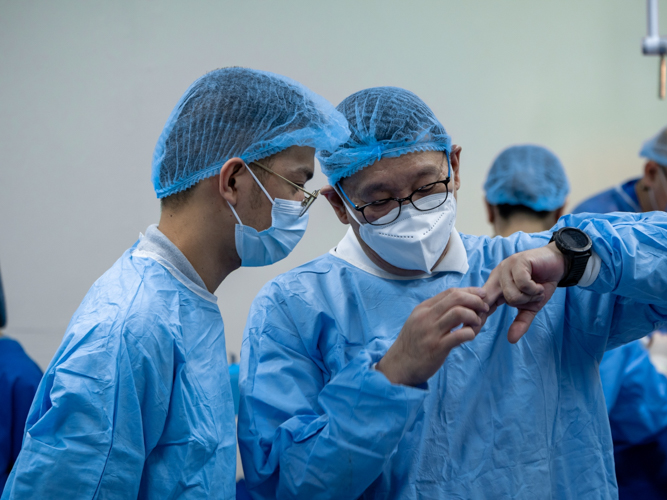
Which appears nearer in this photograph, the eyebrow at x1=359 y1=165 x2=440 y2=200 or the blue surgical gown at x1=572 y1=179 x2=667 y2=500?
the eyebrow at x1=359 y1=165 x2=440 y2=200

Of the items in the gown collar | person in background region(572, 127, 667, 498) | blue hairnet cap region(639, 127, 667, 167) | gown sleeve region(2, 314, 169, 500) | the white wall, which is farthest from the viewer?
blue hairnet cap region(639, 127, 667, 167)

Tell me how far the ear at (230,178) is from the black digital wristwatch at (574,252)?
595 millimetres

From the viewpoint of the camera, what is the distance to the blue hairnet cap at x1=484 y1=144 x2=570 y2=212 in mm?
2080

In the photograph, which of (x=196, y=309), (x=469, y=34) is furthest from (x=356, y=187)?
(x=469, y=34)

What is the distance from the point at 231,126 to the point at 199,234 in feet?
0.69

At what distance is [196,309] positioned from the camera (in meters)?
1.03

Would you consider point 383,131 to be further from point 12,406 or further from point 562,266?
point 12,406

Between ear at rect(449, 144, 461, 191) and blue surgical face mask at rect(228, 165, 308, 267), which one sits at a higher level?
ear at rect(449, 144, 461, 191)

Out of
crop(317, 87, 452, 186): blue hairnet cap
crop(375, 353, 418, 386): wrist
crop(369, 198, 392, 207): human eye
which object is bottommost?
crop(375, 353, 418, 386): wrist

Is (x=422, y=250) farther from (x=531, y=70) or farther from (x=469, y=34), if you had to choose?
(x=531, y=70)

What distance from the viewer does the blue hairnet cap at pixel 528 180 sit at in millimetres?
2080

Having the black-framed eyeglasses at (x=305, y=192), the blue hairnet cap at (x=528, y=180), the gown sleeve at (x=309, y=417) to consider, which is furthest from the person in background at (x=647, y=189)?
the gown sleeve at (x=309, y=417)

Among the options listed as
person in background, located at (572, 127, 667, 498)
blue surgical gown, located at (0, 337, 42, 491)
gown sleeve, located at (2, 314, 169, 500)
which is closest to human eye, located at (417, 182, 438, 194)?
gown sleeve, located at (2, 314, 169, 500)

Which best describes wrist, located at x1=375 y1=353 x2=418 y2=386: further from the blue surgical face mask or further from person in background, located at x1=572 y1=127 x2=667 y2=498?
person in background, located at x1=572 y1=127 x2=667 y2=498
